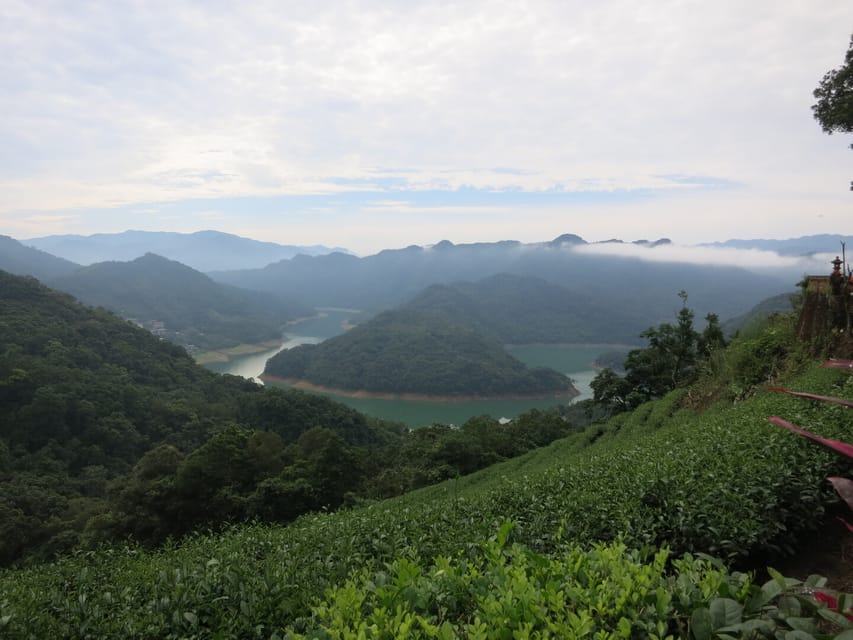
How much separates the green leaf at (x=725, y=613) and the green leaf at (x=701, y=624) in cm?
3

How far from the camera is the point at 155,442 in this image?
27.5 meters

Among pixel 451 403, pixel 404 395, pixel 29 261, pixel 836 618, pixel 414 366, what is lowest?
pixel 451 403

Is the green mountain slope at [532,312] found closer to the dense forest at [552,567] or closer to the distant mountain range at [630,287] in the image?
the distant mountain range at [630,287]

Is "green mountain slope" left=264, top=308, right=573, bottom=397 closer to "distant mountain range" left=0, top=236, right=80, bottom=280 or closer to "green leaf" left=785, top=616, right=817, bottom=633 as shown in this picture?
"green leaf" left=785, top=616, right=817, bottom=633

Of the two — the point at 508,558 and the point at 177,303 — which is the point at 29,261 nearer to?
the point at 177,303

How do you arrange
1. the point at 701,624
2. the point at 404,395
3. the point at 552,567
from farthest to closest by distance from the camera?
the point at 404,395 < the point at 552,567 < the point at 701,624

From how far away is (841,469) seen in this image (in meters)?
2.86

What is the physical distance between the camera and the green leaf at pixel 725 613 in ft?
4.51

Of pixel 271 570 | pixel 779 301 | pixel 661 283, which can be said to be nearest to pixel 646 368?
pixel 271 570

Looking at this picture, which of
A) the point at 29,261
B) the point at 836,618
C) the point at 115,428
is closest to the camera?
Result: the point at 836,618

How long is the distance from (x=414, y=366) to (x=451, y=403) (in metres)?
7.91

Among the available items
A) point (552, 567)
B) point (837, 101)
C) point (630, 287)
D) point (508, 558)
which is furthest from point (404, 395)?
point (630, 287)

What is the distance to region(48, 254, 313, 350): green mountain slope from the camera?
84.5 m

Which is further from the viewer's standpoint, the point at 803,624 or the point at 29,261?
the point at 29,261
